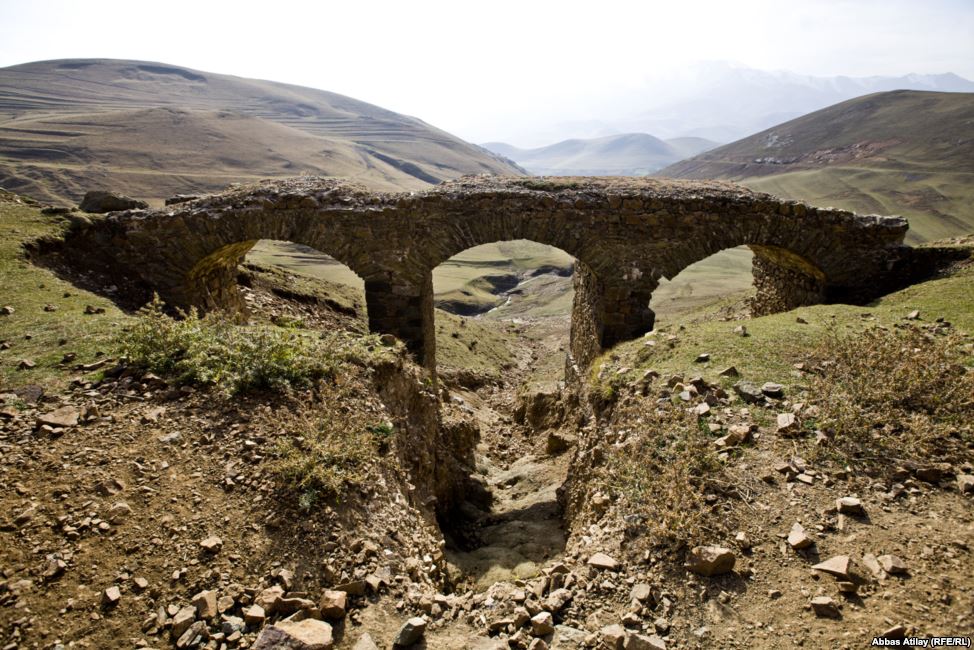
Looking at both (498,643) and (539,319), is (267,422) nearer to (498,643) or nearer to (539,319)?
(498,643)

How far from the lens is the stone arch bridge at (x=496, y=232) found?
30.9 feet

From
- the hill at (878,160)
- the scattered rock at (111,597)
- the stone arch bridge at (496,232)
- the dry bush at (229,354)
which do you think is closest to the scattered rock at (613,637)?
the scattered rock at (111,597)

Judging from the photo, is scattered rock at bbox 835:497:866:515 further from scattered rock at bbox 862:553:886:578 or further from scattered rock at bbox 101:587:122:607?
scattered rock at bbox 101:587:122:607

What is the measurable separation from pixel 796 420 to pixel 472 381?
10.3m

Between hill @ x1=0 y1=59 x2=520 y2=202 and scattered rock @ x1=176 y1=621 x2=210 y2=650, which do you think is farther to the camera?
hill @ x1=0 y1=59 x2=520 y2=202

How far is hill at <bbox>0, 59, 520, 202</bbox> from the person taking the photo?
2584 inches

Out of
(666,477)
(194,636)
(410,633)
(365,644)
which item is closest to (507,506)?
(666,477)

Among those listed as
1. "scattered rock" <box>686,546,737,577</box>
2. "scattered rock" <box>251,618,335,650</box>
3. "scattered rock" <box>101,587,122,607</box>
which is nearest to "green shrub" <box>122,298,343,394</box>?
"scattered rock" <box>101,587,122,607</box>

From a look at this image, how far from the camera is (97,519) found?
3973 mm

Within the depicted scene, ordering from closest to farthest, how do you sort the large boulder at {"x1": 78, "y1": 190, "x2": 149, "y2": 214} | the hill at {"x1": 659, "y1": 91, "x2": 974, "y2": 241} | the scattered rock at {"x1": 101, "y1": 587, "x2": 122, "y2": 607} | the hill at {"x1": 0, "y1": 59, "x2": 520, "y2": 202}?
the scattered rock at {"x1": 101, "y1": 587, "x2": 122, "y2": 607} < the large boulder at {"x1": 78, "y1": 190, "x2": 149, "y2": 214} < the hill at {"x1": 659, "y1": 91, "x2": 974, "y2": 241} < the hill at {"x1": 0, "y1": 59, "x2": 520, "y2": 202}

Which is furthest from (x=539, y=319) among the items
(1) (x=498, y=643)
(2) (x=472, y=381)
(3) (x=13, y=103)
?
(3) (x=13, y=103)

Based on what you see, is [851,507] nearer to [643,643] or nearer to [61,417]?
[643,643]

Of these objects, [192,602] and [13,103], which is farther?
[13,103]

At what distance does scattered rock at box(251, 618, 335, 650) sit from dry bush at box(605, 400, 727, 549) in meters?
2.50
